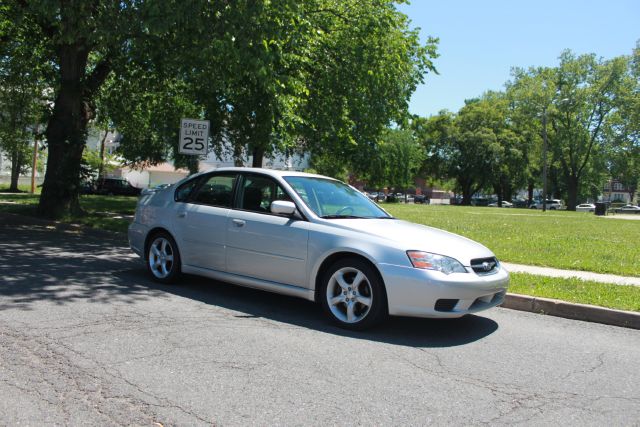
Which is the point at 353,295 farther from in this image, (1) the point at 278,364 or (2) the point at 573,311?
(2) the point at 573,311

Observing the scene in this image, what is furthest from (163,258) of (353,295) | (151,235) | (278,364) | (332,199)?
(278,364)

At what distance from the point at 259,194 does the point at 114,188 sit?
139ft

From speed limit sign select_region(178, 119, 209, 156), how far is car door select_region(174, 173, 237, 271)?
17.4 ft

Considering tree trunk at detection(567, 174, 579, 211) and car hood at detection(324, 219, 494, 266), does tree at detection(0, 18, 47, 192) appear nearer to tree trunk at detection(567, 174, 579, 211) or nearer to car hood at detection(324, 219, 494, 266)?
car hood at detection(324, 219, 494, 266)

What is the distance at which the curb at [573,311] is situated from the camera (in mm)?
6418

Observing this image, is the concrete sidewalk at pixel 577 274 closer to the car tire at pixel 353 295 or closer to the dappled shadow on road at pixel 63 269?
the car tire at pixel 353 295

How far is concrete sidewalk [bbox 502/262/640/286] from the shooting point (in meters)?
8.70

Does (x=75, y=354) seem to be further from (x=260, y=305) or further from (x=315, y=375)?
(x=260, y=305)

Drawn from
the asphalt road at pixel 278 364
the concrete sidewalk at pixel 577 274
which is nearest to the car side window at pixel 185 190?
the asphalt road at pixel 278 364

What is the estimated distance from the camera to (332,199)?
6508mm

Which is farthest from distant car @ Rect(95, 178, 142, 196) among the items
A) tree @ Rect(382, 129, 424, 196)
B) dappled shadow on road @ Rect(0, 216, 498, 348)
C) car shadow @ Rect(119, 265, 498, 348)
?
car shadow @ Rect(119, 265, 498, 348)

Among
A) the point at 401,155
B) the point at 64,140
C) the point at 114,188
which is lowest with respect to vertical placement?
the point at 114,188

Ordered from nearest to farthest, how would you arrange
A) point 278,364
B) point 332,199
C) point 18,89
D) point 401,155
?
point 278,364, point 332,199, point 18,89, point 401,155

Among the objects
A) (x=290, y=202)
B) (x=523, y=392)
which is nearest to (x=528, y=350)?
(x=523, y=392)
